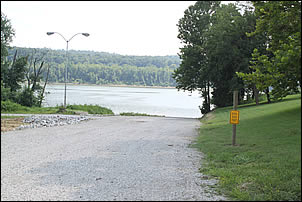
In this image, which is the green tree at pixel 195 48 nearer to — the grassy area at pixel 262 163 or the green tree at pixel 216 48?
the green tree at pixel 216 48

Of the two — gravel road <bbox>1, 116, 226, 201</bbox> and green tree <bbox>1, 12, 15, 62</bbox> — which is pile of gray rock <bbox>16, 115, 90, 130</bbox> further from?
green tree <bbox>1, 12, 15, 62</bbox>

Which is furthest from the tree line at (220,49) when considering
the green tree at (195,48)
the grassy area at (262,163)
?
the grassy area at (262,163)

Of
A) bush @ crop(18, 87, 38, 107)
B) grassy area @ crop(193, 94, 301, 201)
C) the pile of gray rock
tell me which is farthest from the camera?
bush @ crop(18, 87, 38, 107)

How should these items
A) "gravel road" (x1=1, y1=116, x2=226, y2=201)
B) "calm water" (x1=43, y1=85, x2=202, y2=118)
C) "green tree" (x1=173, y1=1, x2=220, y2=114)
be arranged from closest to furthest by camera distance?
"gravel road" (x1=1, y1=116, x2=226, y2=201) < "green tree" (x1=173, y1=1, x2=220, y2=114) < "calm water" (x1=43, y1=85, x2=202, y2=118)

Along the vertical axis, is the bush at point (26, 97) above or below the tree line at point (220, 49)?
below

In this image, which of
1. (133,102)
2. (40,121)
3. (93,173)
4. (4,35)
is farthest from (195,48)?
(4,35)

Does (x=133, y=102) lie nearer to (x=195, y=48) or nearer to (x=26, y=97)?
(x=195, y=48)

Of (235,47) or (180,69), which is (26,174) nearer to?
(235,47)

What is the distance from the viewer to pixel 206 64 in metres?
40.5

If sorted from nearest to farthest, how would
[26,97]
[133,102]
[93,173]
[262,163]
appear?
[93,173]
[262,163]
[26,97]
[133,102]

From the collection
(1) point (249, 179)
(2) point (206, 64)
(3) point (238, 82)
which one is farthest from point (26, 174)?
(2) point (206, 64)

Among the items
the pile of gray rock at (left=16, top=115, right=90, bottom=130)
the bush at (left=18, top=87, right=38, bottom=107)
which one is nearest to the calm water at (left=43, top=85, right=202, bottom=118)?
the pile of gray rock at (left=16, top=115, right=90, bottom=130)

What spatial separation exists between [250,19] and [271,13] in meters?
22.1

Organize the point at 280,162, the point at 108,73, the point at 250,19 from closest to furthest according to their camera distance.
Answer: the point at 280,162
the point at 250,19
the point at 108,73
